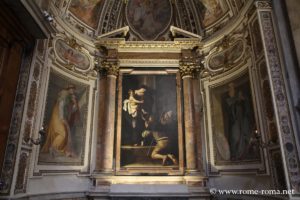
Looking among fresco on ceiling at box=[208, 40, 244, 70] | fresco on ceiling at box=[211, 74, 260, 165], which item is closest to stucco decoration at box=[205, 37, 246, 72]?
fresco on ceiling at box=[208, 40, 244, 70]

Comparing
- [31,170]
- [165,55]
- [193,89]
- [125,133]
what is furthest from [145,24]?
[31,170]

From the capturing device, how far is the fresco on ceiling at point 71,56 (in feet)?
27.3

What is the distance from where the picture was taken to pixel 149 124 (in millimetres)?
9133

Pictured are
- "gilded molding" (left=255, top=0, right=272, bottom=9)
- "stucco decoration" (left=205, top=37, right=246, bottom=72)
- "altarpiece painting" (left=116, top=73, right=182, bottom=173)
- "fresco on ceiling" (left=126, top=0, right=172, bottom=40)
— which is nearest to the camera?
"gilded molding" (left=255, top=0, right=272, bottom=9)

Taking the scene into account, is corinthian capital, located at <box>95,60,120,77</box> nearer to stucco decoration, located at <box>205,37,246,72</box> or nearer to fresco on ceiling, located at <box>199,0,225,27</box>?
stucco decoration, located at <box>205,37,246,72</box>

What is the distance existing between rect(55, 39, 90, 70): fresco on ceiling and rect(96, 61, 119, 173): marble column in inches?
25.8

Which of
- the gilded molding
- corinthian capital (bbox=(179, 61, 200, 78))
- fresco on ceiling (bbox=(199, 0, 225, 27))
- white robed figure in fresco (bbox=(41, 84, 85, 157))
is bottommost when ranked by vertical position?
white robed figure in fresco (bbox=(41, 84, 85, 157))

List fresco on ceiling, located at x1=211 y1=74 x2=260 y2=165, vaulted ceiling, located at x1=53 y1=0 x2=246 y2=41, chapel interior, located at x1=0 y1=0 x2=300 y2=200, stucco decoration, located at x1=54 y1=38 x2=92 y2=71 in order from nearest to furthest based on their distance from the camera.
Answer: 1. chapel interior, located at x1=0 y1=0 x2=300 y2=200
2. fresco on ceiling, located at x1=211 y1=74 x2=260 y2=165
3. stucco decoration, located at x1=54 y1=38 x2=92 y2=71
4. vaulted ceiling, located at x1=53 y1=0 x2=246 y2=41

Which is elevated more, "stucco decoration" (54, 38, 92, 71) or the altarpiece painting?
"stucco decoration" (54, 38, 92, 71)

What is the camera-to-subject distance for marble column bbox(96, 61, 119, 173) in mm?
8695

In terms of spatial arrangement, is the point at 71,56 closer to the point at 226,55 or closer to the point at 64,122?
the point at 64,122

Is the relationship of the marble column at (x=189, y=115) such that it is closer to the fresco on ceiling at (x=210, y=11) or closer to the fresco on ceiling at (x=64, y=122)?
the fresco on ceiling at (x=210, y=11)

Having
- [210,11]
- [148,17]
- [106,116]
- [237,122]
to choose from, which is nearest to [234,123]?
[237,122]

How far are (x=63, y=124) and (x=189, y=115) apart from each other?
13.4 ft
